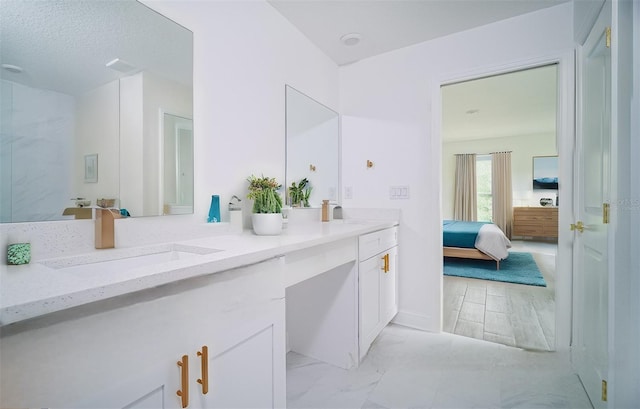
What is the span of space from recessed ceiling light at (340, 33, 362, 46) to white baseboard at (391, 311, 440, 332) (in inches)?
89.8

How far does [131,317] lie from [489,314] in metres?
2.81

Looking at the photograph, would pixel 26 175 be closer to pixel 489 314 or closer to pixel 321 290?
pixel 321 290

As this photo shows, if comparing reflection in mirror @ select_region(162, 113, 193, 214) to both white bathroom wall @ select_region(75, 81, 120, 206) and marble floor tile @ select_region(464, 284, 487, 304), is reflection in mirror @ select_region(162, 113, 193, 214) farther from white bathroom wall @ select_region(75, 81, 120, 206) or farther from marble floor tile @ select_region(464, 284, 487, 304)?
marble floor tile @ select_region(464, 284, 487, 304)

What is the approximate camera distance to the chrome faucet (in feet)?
3.41

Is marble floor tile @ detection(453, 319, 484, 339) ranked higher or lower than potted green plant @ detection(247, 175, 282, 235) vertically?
lower

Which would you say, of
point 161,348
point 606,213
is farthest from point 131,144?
point 606,213

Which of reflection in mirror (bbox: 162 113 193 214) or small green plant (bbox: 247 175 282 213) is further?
small green plant (bbox: 247 175 282 213)

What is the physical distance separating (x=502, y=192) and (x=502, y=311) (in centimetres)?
498

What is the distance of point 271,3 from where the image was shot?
187 cm

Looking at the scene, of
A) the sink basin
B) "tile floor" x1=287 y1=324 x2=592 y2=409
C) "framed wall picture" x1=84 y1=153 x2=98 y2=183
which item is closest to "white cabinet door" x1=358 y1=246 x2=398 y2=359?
"tile floor" x1=287 y1=324 x2=592 y2=409

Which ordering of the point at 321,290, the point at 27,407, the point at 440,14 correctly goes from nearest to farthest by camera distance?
the point at 27,407, the point at 321,290, the point at 440,14

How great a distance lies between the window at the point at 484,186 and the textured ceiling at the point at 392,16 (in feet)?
18.6

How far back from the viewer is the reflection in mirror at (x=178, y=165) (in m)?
1.29

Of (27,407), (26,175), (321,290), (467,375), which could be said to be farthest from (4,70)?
(467,375)
